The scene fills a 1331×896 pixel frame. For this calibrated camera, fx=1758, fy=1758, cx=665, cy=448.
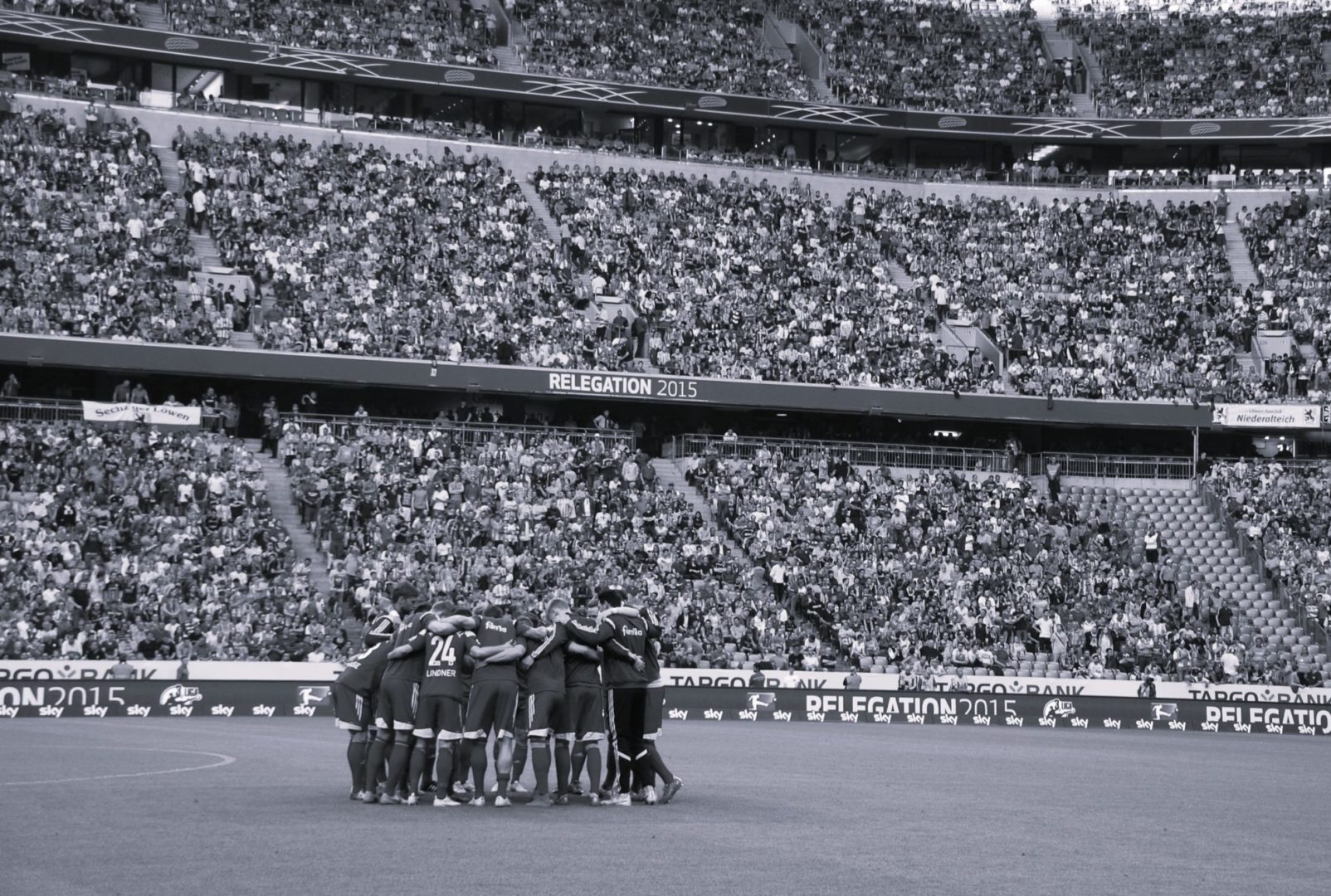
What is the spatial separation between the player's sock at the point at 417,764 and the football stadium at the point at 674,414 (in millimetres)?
120

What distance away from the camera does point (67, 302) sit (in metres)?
45.1

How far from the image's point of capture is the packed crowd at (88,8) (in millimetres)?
54406

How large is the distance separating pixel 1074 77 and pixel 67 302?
Result: 4139cm

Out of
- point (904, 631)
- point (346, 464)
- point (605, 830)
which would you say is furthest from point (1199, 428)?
point (605, 830)

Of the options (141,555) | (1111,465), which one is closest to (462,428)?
(141,555)

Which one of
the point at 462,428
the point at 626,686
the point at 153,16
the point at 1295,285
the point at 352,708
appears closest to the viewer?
the point at 352,708

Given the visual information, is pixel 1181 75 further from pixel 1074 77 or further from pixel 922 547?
pixel 922 547

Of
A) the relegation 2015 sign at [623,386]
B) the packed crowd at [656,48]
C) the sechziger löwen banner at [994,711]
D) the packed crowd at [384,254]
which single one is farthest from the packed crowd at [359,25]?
the sechziger löwen banner at [994,711]

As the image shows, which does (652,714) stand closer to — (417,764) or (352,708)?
(417,764)

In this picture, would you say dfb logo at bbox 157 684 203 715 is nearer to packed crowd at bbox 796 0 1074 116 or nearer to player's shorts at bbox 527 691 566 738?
player's shorts at bbox 527 691 566 738

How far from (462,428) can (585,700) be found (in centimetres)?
3137

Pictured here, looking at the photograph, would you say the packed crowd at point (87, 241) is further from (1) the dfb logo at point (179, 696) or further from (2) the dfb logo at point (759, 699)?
(2) the dfb logo at point (759, 699)

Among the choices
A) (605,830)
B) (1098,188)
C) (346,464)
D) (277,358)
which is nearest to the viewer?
(605,830)

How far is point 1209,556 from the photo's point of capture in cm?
5066
